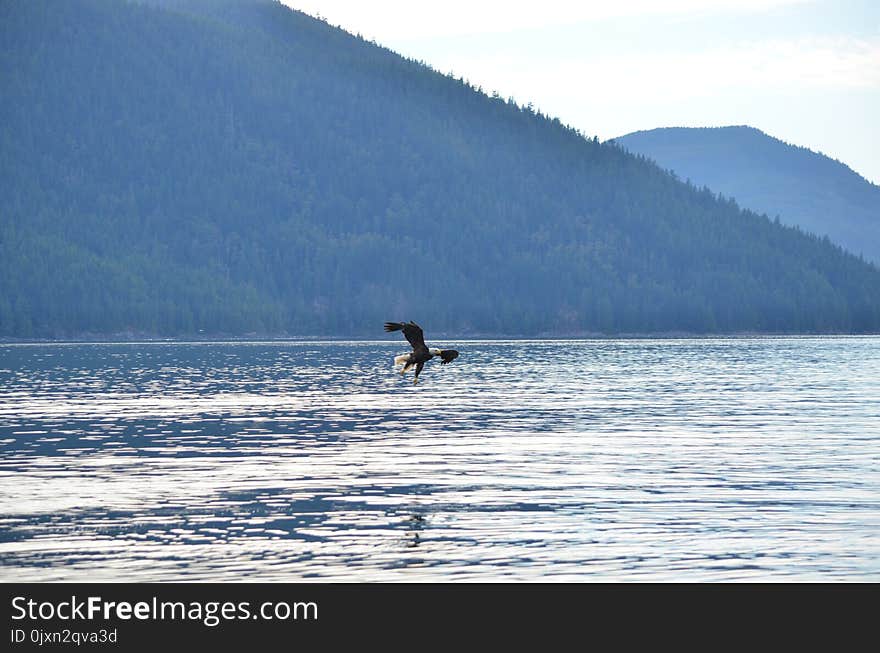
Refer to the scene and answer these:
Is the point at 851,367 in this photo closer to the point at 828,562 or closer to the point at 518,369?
the point at 518,369

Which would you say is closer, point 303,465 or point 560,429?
point 303,465

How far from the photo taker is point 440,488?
188 ft

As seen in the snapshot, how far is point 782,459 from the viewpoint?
6656cm

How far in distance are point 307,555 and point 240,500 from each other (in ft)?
37.7

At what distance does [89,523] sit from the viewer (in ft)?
158

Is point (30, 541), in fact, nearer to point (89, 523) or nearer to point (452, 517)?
point (89, 523)

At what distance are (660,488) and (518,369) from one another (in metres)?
119

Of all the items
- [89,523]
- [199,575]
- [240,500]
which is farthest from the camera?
[240,500]

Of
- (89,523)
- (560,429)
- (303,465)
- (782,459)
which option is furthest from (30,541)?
(560,429)

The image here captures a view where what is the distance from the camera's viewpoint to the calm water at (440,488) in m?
41.8

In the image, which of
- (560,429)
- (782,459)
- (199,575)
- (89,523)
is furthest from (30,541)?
(560,429)

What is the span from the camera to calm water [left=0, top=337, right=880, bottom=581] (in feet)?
137
